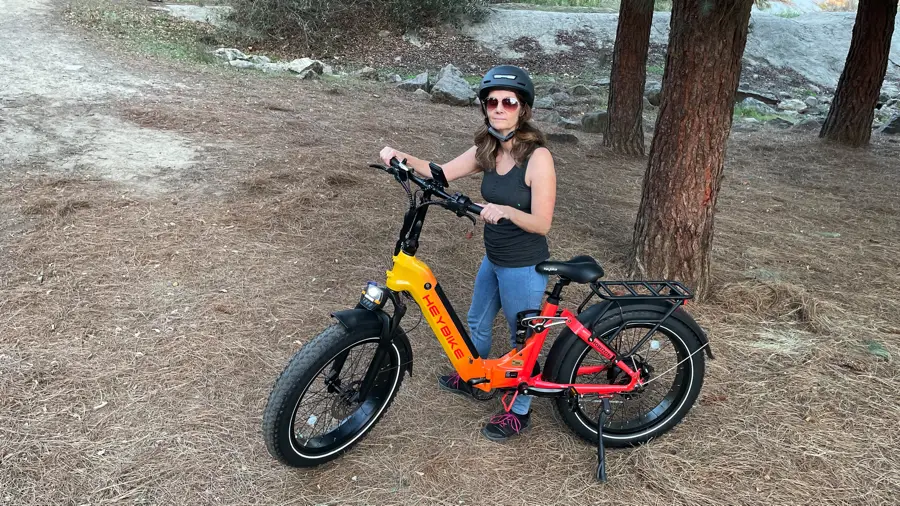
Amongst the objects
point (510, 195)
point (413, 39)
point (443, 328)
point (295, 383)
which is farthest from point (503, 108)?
point (413, 39)

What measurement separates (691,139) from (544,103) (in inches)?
323

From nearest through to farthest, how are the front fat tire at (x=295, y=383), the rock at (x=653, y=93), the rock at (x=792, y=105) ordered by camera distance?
1. the front fat tire at (x=295, y=383)
2. the rock at (x=653, y=93)
3. the rock at (x=792, y=105)

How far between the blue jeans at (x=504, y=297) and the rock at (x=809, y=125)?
32.4 feet

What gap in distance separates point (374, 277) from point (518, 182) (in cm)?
206

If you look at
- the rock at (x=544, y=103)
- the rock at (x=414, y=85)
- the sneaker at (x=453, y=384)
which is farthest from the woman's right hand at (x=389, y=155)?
the rock at (x=414, y=85)

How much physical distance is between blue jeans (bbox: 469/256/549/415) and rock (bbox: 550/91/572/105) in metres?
9.70

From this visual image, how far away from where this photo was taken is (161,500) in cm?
240

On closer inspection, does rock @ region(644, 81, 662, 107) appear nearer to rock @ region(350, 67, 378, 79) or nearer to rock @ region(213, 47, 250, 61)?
rock @ region(350, 67, 378, 79)

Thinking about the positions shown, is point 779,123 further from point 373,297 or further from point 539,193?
point 373,297

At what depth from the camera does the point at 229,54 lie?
13.5 metres

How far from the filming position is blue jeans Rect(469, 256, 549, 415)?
2.64m

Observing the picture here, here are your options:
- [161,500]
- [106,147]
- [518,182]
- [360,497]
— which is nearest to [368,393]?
[360,497]

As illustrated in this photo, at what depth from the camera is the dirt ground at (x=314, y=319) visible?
8.41ft

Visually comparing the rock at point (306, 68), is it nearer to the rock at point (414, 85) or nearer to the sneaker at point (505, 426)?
the rock at point (414, 85)
